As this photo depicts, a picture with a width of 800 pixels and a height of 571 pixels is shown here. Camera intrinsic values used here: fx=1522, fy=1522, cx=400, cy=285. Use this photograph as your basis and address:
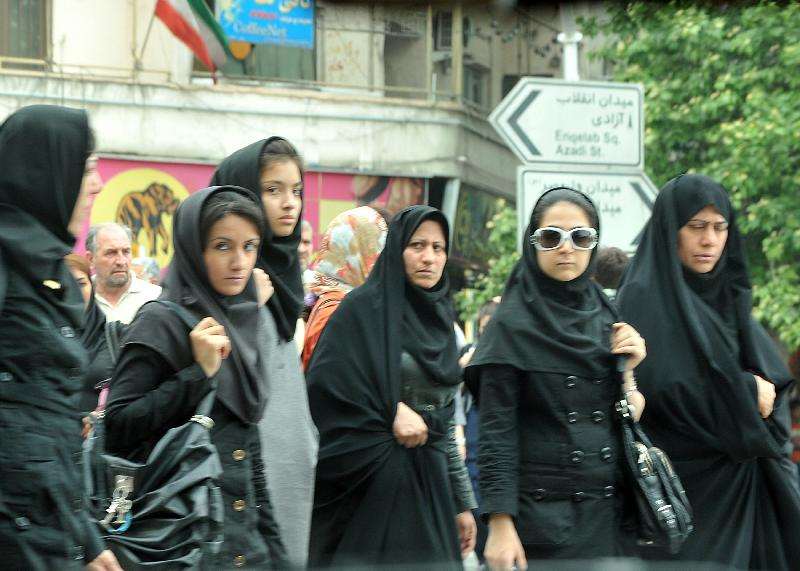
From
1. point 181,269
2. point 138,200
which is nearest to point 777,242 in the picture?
point 138,200

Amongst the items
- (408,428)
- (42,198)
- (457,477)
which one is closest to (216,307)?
(42,198)

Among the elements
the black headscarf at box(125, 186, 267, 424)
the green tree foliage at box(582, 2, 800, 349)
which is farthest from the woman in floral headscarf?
the green tree foliage at box(582, 2, 800, 349)

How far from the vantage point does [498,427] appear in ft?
16.3

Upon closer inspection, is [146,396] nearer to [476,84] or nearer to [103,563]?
[103,563]

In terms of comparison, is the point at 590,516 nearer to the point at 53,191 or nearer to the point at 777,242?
the point at 53,191

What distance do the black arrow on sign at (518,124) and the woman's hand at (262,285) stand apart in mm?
3489

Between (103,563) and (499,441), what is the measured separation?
162 centimetres

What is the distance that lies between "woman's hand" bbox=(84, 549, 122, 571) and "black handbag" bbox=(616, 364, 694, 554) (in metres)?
1.99

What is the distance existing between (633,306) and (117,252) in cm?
281

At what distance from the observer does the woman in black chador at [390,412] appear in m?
5.26

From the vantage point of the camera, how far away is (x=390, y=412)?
17.2 ft

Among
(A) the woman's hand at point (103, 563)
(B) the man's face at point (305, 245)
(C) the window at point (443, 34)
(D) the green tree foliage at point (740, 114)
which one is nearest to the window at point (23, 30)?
(C) the window at point (443, 34)

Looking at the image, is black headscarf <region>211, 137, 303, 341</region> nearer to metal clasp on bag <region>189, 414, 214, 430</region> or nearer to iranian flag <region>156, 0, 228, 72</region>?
metal clasp on bag <region>189, 414, 214, 430</region>

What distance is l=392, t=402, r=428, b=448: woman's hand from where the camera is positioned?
5219mm
